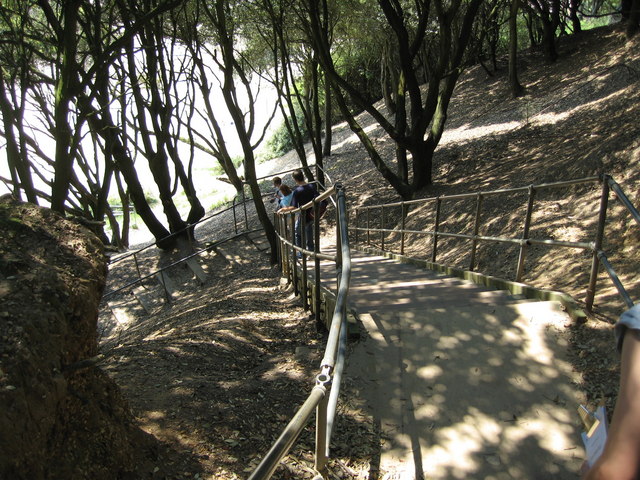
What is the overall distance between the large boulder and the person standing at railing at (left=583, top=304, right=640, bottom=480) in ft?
5.81

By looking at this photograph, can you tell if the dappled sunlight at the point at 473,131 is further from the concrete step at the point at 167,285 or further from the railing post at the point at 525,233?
the railing post at the point at 525,233

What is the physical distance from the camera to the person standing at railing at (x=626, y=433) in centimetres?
79

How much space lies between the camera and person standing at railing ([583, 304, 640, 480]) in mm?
788

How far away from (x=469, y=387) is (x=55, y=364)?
2.42m

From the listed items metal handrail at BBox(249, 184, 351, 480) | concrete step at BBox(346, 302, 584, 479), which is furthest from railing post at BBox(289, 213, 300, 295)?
→ metal handrail at BBox(249, 184, 351, 480)

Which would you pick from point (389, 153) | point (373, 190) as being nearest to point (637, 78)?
point (373, 190)

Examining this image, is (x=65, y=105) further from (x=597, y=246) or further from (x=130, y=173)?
(x=130, y=173)

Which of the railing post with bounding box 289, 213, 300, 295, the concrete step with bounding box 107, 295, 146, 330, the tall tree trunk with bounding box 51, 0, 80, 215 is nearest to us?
the tall tree trunk with bounding box 51, 0, 80, 215

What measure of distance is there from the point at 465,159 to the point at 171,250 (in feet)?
29.6

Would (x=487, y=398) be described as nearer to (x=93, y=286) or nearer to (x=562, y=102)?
(x=93, y=286)

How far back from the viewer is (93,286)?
2363 mm

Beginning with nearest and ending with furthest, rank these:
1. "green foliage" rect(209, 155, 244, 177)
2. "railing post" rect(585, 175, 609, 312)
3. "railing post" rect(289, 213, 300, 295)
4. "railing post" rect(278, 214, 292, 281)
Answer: "railing post" rect(585, 175, 609, 312) < "railing post" rect(289, 213, 300, 295) < "railing post" rect(278, 214, 292, 281) < "green foliage" rect(209, 155, 244, 177)

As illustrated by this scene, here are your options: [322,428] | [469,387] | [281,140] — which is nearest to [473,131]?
[469,387]

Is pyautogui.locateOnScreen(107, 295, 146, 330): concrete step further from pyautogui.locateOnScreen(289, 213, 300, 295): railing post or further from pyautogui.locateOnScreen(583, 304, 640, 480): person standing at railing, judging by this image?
pyautogui.locateOnScreen(583, 304, 640, 480): person standing at railing
